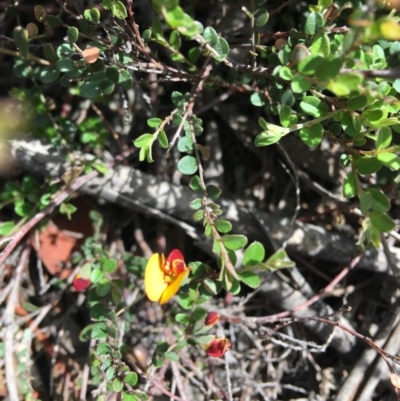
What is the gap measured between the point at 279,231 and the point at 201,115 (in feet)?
2.12

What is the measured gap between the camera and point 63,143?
1.98 metres

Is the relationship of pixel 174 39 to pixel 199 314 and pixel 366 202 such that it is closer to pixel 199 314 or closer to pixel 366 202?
pixel 366 202

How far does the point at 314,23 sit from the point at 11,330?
1.54 m

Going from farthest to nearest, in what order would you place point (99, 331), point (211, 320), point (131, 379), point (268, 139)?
point (211, 320) → point (99, 331) → point (131, 379) → point (268, 139)

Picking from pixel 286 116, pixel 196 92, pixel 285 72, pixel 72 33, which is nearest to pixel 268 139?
pixel 286 116

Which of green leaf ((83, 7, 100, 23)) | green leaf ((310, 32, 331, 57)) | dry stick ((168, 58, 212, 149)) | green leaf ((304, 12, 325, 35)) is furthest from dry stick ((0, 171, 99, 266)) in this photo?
green leaf ((310, 32, 331, 57))

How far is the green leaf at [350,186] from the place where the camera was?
52.5 inches

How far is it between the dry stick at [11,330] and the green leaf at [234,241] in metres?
1.03

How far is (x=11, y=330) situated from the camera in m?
1.94

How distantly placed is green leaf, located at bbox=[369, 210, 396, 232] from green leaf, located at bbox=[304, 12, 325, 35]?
52 cm

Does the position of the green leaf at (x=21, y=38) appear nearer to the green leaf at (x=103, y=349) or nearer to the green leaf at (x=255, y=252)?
the green leaf at (x=255, y=252)

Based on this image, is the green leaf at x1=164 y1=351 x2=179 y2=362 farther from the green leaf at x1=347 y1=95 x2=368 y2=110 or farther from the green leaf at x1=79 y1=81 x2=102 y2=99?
the green leaf at x1=347 y1=95 x2=368 y2=110

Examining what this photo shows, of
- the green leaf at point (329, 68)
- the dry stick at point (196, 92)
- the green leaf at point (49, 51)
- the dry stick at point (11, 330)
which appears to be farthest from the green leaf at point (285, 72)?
the dry stick at point (11, 330)

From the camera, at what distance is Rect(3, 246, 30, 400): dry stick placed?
6.02 ft
